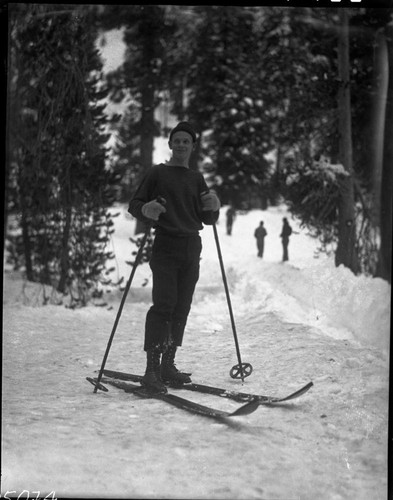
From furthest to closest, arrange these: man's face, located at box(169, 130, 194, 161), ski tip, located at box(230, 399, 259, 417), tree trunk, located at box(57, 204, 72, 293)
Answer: tree trunk, located at box(57, 204, 72, 293)
man's face, located at box(169, 130, 194, 161)
ski tip, located at box(230, 399, 259, 417)

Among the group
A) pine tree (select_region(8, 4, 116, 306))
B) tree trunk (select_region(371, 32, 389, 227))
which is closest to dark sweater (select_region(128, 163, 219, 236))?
pine tree (select_region(8, 4, 116, 306))

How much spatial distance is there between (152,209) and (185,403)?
1.15 m

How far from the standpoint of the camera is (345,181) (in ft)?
10.9

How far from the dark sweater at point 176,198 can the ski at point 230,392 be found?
3.04 ft

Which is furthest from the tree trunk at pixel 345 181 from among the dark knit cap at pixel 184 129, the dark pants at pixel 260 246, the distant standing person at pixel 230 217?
the dark knit cap at pixel 184 129

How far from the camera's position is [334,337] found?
2.88 meters

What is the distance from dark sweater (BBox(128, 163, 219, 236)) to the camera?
296 cm

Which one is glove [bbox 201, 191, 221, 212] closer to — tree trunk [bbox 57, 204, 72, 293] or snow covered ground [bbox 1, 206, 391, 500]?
snow covered ground [bbox 1, 206, 391, 500]

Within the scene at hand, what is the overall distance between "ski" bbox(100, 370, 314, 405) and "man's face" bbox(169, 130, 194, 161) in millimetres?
1396

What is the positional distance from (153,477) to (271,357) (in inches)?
40.1

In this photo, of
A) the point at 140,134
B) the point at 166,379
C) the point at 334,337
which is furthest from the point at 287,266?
the point at 140,134

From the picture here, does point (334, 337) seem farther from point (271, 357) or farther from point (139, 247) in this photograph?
point (139, 247)

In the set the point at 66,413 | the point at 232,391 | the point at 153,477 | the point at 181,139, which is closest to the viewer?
the point at 153,477

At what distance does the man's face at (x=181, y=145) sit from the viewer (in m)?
2.91
